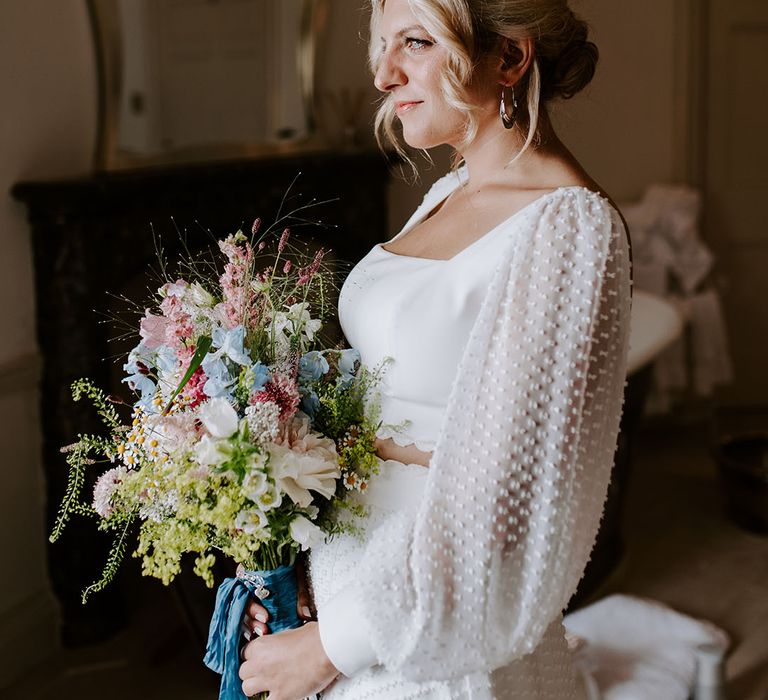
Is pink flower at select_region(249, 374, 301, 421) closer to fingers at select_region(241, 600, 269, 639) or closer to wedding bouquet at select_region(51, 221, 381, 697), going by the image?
wedding bouquet at select_region(51, 221, 381, 697)

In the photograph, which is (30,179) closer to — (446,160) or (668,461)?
(446,160)

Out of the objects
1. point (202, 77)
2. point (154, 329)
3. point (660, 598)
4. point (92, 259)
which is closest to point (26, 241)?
point (92, 259)

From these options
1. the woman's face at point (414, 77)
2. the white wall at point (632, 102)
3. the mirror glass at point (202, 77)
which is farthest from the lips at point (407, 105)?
the white wall at point (632, 102)

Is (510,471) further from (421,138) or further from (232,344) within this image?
(421,138)

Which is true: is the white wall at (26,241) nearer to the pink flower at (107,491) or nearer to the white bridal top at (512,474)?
the pink flower at (107,491)

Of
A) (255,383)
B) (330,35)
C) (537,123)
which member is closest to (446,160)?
(330,35)

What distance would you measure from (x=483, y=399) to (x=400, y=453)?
25cm

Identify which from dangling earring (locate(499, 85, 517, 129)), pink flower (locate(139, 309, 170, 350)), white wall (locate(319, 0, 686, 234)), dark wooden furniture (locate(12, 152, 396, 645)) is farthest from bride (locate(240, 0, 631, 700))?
white wall (locate(319, 0, 686, 234))

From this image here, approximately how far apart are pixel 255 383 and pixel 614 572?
2683 millimetres

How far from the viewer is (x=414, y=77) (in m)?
1.20

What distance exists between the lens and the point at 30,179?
2781 mm

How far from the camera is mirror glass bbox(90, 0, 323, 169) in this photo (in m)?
3.02

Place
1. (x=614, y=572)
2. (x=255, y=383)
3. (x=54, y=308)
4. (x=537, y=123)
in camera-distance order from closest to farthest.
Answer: (x=255, y=383)
(x=537, y=123)
(x=54, y=308)
(x=614, y=572)

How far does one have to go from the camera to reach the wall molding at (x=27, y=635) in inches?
110
